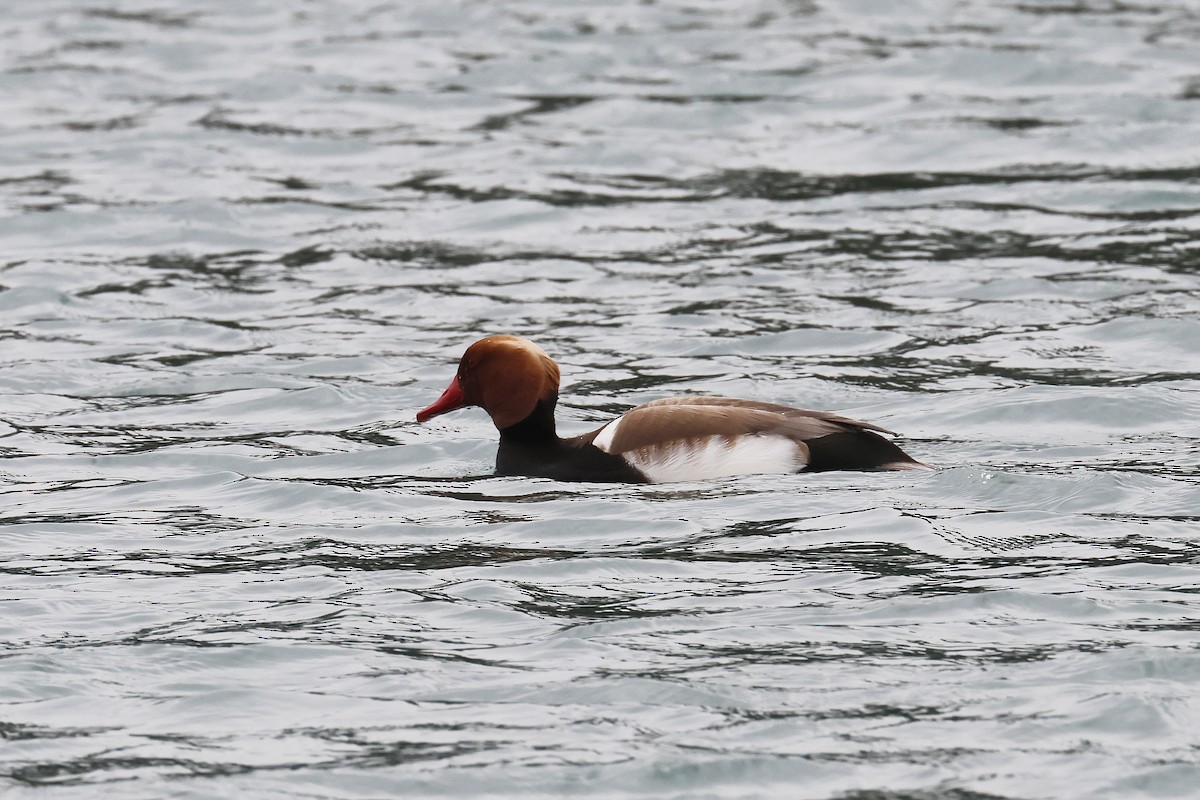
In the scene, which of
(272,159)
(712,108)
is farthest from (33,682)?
(712,108)

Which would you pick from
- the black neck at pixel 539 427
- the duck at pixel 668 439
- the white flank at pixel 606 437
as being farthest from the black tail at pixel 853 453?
the black neck at pixel 539 427

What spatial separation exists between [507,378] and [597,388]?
159 centimetres

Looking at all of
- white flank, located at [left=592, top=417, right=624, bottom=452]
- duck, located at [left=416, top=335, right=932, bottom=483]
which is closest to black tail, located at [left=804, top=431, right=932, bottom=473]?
duck, located at [left=416, top=335, right=932, bottom=483]

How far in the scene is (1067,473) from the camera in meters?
8.11

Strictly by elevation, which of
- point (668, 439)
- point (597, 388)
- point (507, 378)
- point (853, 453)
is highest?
point (507, 378)

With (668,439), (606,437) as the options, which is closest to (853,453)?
(668,439)

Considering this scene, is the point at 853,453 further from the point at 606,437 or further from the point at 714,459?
the point at 606,437

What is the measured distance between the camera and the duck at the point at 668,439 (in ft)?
26.6

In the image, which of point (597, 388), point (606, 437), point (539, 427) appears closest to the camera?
point (606, 437)

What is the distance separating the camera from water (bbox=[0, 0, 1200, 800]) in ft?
18.6

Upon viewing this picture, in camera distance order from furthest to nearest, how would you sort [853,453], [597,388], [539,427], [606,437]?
[597,388] < [539,427] < [606,437] < [853,453]

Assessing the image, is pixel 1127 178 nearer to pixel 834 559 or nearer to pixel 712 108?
pixel 712 108

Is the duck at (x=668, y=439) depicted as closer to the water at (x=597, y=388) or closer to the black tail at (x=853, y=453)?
the black tail at (x=853, y=453)

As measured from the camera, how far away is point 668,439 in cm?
816
